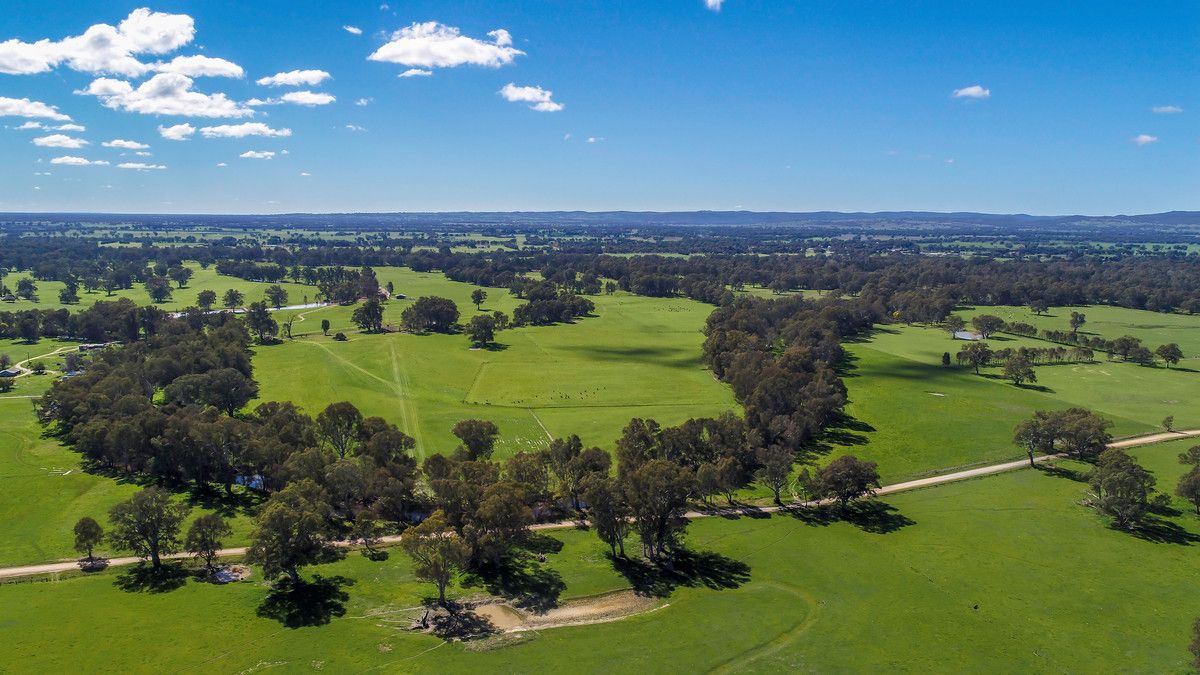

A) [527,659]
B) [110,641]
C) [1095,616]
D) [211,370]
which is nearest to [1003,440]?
[1095,616]

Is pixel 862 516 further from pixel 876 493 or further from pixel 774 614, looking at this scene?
pixel 774 614

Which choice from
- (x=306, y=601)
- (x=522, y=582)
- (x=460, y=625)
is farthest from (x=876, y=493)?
(x=306, y=601)

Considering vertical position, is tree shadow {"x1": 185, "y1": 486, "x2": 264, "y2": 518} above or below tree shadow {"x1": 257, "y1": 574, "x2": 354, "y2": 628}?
above

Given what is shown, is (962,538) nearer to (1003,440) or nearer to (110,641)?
(1003,440)

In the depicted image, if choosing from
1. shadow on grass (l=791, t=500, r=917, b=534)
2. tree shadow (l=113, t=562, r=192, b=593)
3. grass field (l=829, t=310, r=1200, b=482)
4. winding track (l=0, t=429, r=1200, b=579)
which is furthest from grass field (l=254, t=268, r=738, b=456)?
tree shadow (l=113, t=562, r=192, b=593)

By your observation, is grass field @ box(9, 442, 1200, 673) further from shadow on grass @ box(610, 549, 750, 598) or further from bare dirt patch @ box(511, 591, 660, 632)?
bare dirt patch @ box(511, 591, 660, 632)
